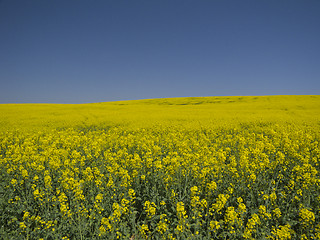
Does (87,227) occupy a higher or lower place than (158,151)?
lower

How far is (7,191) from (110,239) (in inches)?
131

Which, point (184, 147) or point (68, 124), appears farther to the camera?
point (68, 124)

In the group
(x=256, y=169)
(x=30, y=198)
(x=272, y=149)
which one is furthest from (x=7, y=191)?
(x=272, y=149)

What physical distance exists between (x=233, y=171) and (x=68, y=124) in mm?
14713

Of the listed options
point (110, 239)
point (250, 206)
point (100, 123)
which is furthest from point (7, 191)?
point (100, 123)

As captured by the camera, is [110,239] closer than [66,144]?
Yes

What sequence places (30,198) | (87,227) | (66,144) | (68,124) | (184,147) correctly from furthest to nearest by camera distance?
(68,124), (66,144), (184,147), (30,198), (87,227)

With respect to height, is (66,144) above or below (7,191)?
above

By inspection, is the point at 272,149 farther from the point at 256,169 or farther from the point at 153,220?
the point at 153,220

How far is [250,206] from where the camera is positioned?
396 centimetres

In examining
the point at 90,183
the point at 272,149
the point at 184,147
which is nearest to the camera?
the point at 90,183

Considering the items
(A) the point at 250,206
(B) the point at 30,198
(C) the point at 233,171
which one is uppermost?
(C) the point at 233,171

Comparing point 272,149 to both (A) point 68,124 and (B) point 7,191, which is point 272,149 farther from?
(A) point 68,124

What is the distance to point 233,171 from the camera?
443cm
